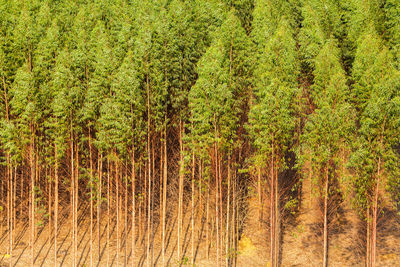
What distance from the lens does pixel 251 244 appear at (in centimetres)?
2591

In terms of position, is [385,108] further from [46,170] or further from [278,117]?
[46,170]

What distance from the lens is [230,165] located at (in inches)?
992

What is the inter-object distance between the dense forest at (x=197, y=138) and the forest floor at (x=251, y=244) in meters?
0.09

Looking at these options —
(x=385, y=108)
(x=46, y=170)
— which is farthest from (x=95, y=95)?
(x=385, y=108)

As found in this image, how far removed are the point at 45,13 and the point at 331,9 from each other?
879 inches

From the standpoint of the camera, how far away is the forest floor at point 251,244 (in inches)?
965

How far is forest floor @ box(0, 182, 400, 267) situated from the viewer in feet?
80.4

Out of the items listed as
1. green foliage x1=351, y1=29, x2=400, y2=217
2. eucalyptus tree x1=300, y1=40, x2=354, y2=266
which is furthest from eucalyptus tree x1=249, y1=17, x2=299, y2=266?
green foliage x1=351, y1=29, x2=400, y2=217

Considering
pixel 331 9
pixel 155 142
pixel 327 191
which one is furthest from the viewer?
pixel 331 9

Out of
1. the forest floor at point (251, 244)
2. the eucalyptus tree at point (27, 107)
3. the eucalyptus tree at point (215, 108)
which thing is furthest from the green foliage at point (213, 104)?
the eucalyptus tree at point (27, 107)

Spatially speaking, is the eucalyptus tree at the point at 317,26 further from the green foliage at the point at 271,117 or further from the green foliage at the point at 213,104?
the green foliage at the point at 213,104

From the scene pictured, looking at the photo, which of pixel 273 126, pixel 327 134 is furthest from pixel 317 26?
pixel 273 126

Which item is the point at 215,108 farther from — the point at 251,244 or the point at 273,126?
the point at 251,244

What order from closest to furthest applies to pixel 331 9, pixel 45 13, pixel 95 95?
pixel 95 95 < pixel 45 13 < pixel 331 9
